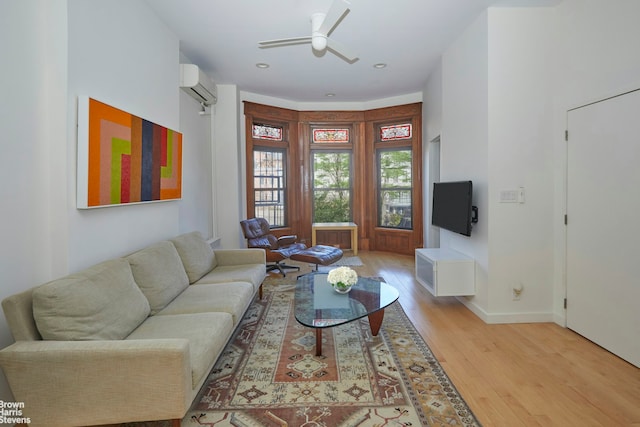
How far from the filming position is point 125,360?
1601mm

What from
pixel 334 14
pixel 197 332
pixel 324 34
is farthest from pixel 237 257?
pixel 334 14

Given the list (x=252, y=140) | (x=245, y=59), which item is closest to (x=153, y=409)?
(x=245, y=59)

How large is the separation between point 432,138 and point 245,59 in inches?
118

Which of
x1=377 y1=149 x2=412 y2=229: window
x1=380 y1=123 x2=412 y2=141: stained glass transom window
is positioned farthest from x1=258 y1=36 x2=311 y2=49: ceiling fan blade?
x1=377 y1=149 x2=412 y2=229: window

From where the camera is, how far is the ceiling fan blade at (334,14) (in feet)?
8.34

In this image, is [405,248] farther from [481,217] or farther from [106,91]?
[106,91]

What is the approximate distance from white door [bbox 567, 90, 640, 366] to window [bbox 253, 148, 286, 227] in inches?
182

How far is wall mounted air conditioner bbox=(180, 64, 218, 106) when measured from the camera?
402cm

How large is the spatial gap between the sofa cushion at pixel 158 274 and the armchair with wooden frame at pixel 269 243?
79.2 inches

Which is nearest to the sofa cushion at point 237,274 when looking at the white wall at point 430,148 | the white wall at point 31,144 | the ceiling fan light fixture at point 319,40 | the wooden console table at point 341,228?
the white wall at point 31,144

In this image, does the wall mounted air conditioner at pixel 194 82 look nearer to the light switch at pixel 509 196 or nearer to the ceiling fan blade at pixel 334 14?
the ceiling fan blade at pixel 334 14

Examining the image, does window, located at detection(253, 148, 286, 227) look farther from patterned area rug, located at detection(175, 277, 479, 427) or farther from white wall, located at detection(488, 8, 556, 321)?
white wall, located at detection(488, 8, 556, 321)

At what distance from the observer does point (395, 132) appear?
6.71m

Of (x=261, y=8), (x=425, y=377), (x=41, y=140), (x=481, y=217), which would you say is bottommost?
(x=425, y=377)
